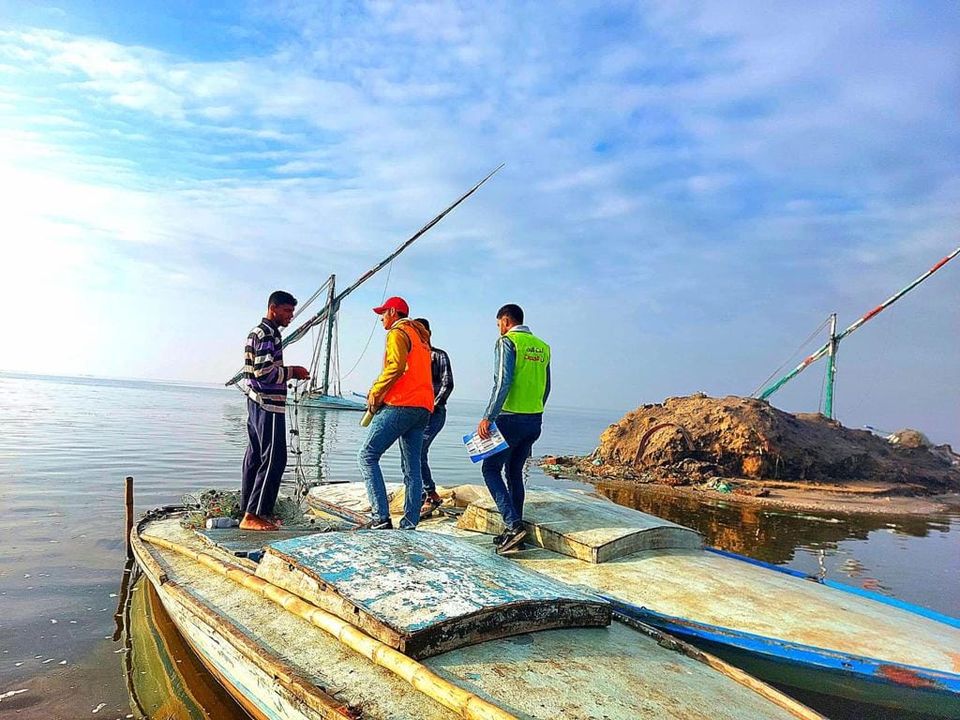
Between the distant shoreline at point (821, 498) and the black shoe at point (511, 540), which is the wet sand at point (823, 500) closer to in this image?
the distant shoreline at point (821, 498)

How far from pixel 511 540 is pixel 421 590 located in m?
2.37

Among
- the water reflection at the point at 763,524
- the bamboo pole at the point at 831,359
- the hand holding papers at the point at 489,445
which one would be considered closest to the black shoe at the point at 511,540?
the hand holding papers at the point at 489,445

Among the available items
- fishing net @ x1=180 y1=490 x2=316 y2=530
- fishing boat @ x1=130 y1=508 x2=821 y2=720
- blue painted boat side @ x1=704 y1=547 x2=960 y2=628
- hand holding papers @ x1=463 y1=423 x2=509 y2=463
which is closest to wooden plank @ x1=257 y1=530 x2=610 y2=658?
fishing boat @ x1=130 y1=508 x2=821 y2=720

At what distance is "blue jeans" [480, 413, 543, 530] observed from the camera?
214 inches

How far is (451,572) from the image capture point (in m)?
3.38

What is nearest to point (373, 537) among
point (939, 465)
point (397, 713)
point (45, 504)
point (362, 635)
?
point (362, 635)

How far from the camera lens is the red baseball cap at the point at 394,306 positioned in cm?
566

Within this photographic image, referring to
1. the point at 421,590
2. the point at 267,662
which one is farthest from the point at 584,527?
the point at 267,662

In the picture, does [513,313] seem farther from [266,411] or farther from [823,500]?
[823,500]

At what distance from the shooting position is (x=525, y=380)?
18.1 feet

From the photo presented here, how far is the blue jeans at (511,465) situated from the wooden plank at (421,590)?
4.96 feet

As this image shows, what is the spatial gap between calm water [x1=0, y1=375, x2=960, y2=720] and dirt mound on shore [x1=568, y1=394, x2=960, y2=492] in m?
2.73

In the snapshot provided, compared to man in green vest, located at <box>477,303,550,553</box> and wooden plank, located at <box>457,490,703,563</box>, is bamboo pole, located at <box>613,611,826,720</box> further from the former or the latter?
man in green vest, located at <box>477,303,550,553</box>

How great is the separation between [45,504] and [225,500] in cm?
492
